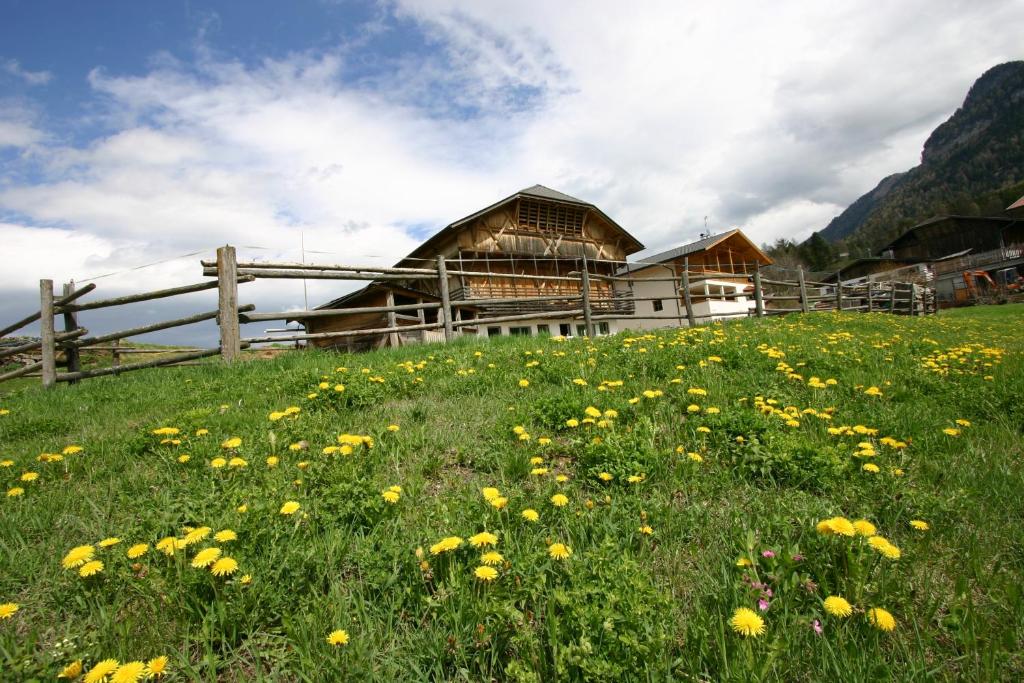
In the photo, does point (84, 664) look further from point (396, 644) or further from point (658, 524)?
point (658, 524)

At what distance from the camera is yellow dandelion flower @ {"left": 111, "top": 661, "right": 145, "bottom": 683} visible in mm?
1310

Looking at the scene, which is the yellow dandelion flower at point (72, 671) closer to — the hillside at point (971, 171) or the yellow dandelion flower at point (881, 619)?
the yellow dandelion flower at point (881, 619)

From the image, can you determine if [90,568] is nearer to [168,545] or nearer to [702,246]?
[168,545]

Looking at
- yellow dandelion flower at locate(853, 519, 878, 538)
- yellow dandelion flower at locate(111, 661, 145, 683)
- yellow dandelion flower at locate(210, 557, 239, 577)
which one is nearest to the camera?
yellow dandelion flower at locate(111, 661, 145, 683)

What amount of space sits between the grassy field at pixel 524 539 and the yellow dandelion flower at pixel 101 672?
0.01 metres

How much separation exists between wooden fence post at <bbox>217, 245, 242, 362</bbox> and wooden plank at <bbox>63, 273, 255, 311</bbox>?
18 centimetres

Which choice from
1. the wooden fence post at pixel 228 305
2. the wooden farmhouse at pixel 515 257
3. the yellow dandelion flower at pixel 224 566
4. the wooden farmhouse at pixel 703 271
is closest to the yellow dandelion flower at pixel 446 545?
the yellow dandelion flower at pixel 224 566

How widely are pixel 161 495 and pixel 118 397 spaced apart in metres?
3.62

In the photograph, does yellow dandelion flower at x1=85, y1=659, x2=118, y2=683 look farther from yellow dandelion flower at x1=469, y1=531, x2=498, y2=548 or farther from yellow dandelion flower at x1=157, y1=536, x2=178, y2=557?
yellow dandelion flower at x1=469, y1=531, x2=498, y2=548

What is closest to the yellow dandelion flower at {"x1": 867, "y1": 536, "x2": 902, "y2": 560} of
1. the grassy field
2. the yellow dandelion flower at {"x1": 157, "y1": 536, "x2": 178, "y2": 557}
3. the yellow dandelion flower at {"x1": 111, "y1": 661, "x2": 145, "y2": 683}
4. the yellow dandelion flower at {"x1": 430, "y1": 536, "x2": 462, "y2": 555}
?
the grassy field

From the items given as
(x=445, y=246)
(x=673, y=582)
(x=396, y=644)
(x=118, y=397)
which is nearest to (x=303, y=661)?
(x=396, y=644)

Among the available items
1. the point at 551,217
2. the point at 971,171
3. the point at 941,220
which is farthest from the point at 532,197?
the point at 971,171

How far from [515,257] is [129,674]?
24.8 meters

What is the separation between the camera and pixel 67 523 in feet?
8.11
